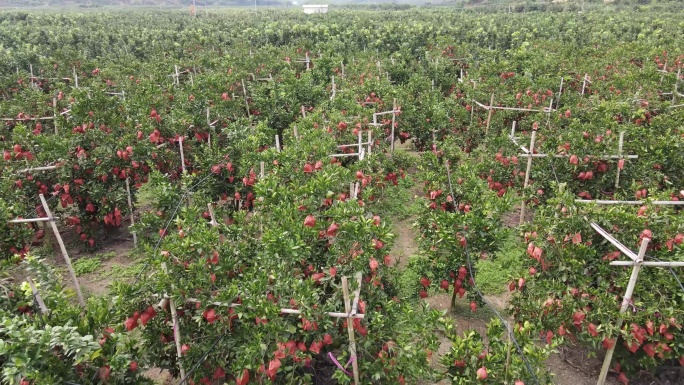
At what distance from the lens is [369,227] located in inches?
189

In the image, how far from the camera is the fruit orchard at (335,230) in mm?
4406

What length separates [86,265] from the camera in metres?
8.63

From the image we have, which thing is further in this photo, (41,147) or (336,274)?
(41,147)

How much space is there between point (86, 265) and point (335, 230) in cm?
623

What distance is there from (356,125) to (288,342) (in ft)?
18.1

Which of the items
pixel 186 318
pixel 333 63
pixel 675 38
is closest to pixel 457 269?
pixel 186 318

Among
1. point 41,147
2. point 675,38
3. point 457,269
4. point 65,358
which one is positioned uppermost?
point 675,38

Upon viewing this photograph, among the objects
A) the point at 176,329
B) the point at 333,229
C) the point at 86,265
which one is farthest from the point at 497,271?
the point at 86,265

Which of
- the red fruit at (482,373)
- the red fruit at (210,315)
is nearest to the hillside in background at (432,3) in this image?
the red fruit at (482,373)

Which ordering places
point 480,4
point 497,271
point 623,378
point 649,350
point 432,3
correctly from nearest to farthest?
point 649,350
point 623,378
point 497,271
point 480,4
point 432,3

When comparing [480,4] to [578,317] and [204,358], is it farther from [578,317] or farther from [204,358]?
[204,358]

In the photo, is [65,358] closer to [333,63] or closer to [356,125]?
[356,125]

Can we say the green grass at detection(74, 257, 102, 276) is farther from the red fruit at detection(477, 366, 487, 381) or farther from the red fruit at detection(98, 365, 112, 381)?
the red fruit at detection(477, 366, 487, 381)

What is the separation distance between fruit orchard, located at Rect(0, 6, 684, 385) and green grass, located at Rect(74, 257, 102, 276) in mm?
325
